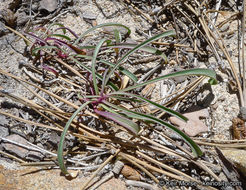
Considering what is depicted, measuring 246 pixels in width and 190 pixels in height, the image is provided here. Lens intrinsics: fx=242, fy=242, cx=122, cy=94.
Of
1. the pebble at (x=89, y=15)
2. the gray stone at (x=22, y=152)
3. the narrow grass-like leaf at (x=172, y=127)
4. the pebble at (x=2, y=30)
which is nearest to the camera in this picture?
the narrow grass-like leaf at (x=172, y=127)

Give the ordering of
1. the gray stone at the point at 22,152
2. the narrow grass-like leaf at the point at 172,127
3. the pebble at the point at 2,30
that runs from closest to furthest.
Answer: the narrow grass-like leaf at the point at 172,127, the gray stone at the point at 22,152, the pebble at the point at 2,30

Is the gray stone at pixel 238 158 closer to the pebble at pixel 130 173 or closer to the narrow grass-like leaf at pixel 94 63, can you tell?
the pebble at pixel 130 173

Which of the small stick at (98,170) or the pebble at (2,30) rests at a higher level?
the pebble at (2,30)

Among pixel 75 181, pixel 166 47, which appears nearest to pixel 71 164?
pixel 75 181

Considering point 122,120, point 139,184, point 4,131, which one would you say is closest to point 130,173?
point 139,184

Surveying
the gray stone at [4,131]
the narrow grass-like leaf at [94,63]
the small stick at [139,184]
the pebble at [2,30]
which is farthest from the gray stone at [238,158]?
the pebble at [2,30]

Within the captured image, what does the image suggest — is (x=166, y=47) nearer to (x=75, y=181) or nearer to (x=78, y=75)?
(x=78, y=75)

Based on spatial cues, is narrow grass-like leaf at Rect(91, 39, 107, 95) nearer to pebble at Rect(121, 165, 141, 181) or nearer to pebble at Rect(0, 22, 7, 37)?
pebble at Rect(121, 165, 141, 181)

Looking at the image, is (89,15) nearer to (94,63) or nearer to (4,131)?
(94,63)

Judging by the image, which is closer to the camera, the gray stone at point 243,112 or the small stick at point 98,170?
the small stick at point 98,170
